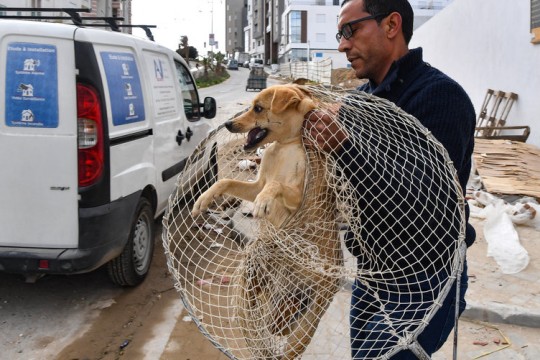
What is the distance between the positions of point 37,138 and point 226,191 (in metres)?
2.10

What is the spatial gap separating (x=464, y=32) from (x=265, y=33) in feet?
229

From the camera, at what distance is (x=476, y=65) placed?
40.5ft

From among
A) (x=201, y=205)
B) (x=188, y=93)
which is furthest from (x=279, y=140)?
(x=188, y=93)

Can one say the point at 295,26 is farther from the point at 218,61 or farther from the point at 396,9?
the point at 396,9

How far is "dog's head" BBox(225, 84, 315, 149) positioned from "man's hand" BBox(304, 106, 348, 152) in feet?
0.31

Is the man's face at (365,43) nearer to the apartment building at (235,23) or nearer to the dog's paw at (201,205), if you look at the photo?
the dog's paw at (201,205)

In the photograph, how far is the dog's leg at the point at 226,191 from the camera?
2.05 metres

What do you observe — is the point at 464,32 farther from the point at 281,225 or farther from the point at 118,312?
the point at 281,225

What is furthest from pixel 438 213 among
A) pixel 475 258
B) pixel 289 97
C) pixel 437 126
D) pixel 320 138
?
pixel 475 258

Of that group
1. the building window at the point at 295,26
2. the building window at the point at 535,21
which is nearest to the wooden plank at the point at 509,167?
the building window at the point at 535,21

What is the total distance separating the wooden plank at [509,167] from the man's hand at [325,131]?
5.88 meters

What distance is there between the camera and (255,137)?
201 cm

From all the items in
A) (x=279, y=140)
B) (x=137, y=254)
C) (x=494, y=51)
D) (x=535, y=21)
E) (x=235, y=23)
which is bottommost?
(x=137, y=254)

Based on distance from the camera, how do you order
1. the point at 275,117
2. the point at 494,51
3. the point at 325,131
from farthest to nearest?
the point at 494,51, the point at 275,117, the point at 325,131
